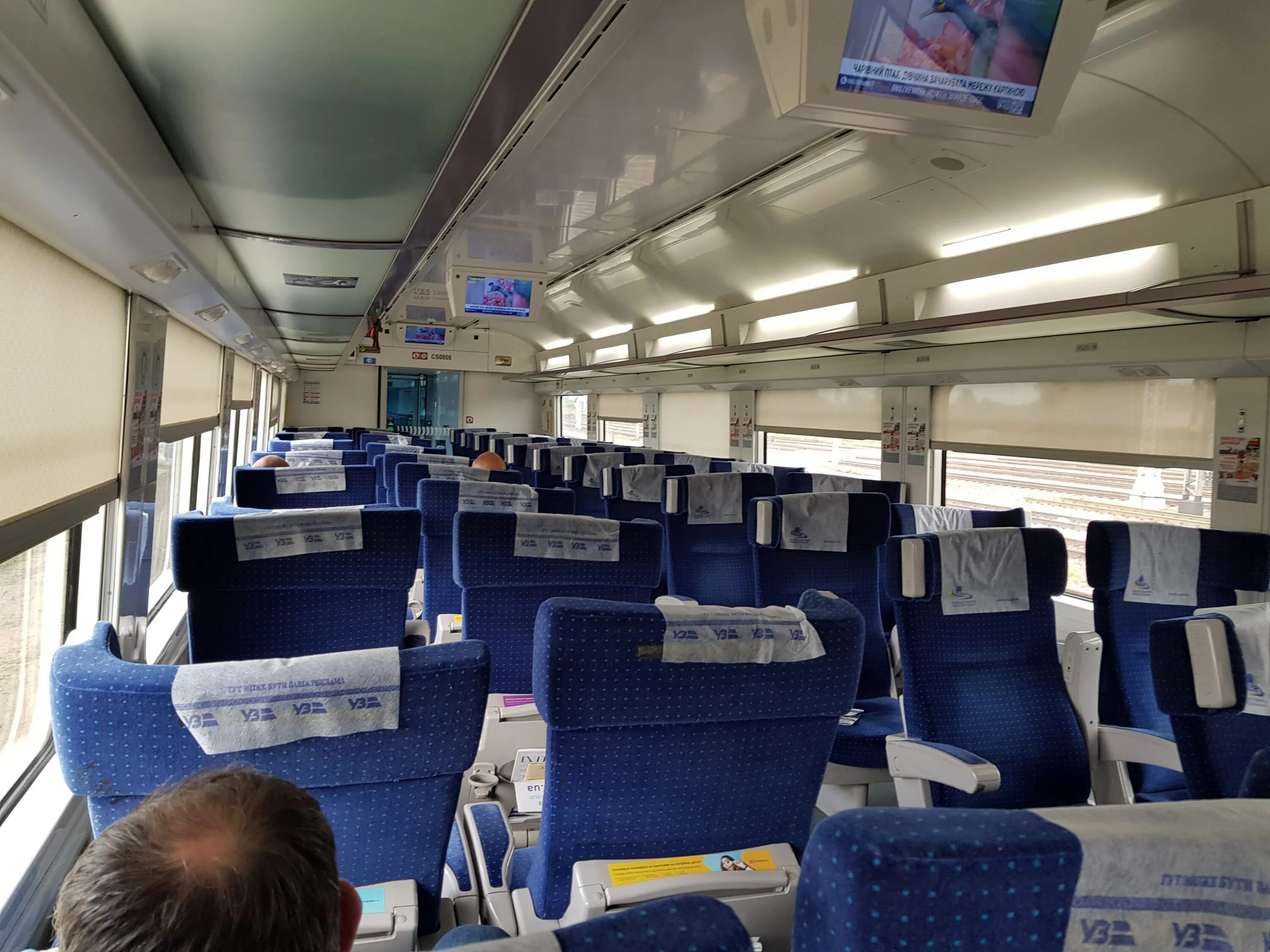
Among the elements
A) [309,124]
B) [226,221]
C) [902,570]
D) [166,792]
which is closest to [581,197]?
[226,221]

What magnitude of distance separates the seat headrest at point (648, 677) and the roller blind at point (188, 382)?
373 cm

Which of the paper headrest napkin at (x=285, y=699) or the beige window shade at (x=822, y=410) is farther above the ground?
the beige window shade at (x=822, y=410)

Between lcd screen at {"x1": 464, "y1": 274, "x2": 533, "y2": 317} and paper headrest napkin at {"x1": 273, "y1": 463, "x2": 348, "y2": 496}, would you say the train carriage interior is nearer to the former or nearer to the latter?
paper headrest napkin at {"x1": 273, "y1": 463, "x2": 348, "y2": 496}

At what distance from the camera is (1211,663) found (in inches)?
73.0

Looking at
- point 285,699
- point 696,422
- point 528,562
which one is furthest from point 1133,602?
point 696,422

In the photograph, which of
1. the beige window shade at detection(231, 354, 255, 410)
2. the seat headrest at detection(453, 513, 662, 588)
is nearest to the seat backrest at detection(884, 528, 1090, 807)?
the seat headrest at detection(453, 513, 662, 588)

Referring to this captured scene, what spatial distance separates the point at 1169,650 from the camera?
6.26 feet

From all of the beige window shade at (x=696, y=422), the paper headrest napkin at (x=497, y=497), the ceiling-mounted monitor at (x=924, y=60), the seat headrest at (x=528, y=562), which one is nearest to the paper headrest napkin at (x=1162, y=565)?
the ceiling-mounted monitor at (x=924, y=60)

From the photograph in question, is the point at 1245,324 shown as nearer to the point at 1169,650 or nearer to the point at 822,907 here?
the point at 1169,650

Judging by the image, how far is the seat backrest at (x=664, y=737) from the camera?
1.49 meters

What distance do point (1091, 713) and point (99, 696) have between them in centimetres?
290

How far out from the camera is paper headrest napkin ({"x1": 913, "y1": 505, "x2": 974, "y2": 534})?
16.7ft

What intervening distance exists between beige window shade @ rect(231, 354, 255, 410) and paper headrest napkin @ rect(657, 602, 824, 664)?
8.13 m

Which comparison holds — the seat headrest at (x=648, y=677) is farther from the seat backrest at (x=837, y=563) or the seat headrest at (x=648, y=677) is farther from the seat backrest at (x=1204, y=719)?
the seat backrest at (x=837, y=563)
